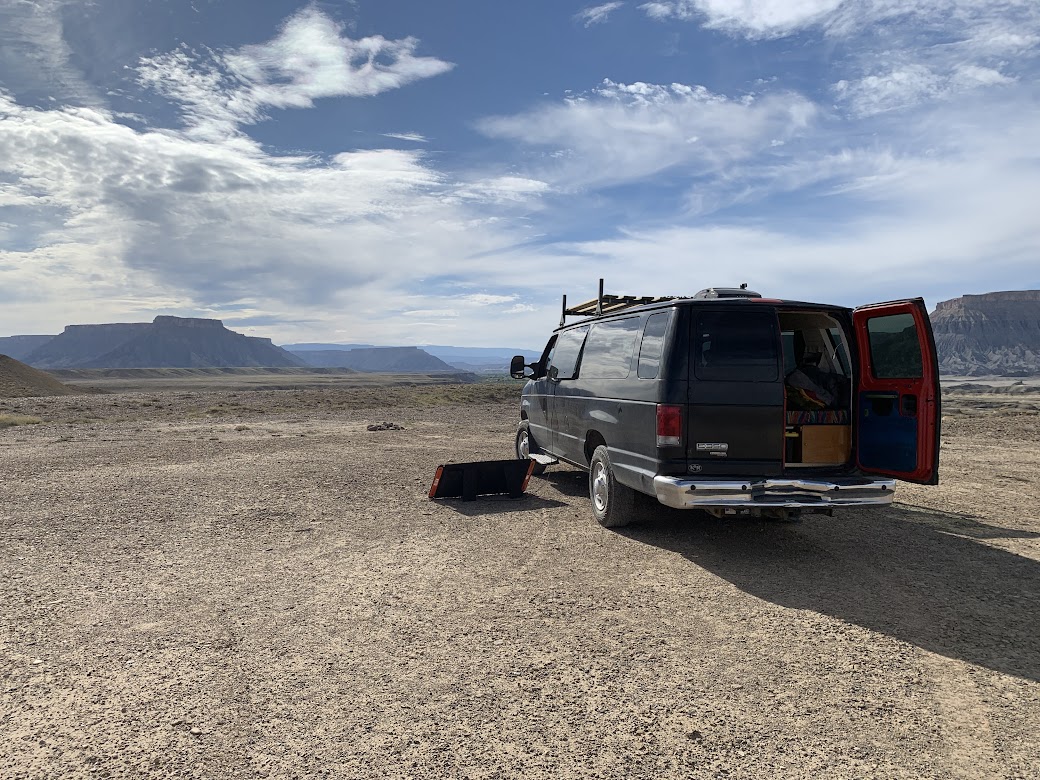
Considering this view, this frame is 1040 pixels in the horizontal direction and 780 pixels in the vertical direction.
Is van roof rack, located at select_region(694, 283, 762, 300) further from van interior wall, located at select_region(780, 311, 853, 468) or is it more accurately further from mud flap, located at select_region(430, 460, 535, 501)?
mud flap, located at select_region(430, 460, 535, 501)

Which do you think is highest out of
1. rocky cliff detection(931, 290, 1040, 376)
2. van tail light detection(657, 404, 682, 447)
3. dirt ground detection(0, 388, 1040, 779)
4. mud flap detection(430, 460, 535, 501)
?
rocky cliff detection(931, 290, 1040, 376)

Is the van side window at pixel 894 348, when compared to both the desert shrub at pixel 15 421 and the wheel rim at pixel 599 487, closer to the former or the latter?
the wheel rim at pixel 599 487

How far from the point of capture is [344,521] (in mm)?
7496

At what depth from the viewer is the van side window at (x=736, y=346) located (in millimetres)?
5746

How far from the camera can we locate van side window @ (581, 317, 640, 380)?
679 cm

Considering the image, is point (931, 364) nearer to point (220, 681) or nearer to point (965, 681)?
point (965, 681)

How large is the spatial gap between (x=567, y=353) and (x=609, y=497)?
8.64 feet

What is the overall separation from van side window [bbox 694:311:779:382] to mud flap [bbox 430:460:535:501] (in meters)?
3.83

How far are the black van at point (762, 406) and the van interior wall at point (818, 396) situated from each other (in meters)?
0.01

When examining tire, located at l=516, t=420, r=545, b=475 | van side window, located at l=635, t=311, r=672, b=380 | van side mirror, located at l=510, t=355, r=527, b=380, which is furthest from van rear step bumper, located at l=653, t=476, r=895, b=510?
tire, located at l=516, t=420, r=545, b=475

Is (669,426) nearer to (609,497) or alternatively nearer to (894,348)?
(609,497)

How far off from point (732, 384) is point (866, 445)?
5.86ft

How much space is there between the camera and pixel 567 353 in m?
8.91

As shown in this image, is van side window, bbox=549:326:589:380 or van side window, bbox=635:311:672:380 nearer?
van side window, bbox=635:311:672:380
